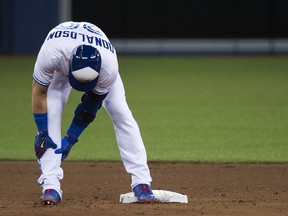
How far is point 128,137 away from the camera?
602 centimetres

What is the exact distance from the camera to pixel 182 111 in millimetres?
12469

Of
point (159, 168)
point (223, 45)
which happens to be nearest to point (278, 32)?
point (223, 45)

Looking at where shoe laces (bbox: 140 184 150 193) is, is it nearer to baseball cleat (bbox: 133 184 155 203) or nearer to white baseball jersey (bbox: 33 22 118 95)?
baseball cleat (bbox: 133 184 155 203)

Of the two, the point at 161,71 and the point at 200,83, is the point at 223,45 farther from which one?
the point at 200,83

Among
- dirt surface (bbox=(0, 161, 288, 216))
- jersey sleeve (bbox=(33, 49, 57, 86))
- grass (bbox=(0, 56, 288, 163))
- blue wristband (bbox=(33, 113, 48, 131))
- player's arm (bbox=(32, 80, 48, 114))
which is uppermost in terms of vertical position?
jersey sleeve (bbox=(33, 49, 57, 86))

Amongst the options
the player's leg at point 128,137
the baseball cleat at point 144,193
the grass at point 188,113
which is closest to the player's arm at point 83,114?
the player's leg at point 128,137

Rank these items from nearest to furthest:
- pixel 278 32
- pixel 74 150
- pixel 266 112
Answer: pixel 74 150, pixel 266 112, pixel 278 32

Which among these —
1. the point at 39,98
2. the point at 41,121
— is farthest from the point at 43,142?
the point at 39,98

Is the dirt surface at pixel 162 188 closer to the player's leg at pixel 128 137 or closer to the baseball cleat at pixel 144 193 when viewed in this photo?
the baseball cleat at pixel 144 193

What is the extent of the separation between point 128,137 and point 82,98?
454 millimetres

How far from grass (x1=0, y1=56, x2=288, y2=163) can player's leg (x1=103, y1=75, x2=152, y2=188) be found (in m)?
2.61

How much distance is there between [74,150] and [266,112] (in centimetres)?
386

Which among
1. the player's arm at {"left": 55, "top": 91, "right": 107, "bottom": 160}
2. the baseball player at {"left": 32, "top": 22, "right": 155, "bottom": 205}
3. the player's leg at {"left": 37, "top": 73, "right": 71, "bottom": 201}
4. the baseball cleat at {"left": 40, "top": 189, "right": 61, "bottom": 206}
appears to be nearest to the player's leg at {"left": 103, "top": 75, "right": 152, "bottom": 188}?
the baseball player at {"left": 32, "top": 22, "right": 155, "bottom": 205}

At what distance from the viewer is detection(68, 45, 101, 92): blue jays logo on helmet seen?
5457mm
